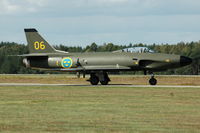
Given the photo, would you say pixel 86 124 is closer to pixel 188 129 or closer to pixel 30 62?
pixel 188 129

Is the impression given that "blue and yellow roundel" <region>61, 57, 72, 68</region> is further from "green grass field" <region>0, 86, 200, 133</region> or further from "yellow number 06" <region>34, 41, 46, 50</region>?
"green grass field" <region>0, 86, 200, 133</region>

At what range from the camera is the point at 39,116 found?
15.5 m

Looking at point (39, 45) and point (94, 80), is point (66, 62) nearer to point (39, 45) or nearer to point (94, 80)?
point (94, 80)

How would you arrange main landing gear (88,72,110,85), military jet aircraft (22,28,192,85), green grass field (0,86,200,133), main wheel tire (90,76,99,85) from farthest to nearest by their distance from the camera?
main wheel tire (90,76,99,85)
main landing gear (88,72,110,85)
military jet aircraft (22,28,192,85)
green grass field (0,86,200,133)

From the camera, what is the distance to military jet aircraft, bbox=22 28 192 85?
3675 centimetres

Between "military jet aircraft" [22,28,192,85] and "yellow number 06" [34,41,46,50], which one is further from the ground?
"yellow number 06" [34,41,46,50]

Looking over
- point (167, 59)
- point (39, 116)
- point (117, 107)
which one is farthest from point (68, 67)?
point (39, 116)

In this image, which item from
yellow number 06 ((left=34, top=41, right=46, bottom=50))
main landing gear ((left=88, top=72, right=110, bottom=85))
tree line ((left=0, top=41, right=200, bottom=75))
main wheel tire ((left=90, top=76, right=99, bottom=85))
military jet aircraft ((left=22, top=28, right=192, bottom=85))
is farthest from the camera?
tree line ((left=0, top=41, right=200, bottom=75))

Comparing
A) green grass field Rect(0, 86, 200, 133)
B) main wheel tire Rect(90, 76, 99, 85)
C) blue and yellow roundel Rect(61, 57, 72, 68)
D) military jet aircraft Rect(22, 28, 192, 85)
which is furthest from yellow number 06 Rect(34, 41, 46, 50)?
green grass field Rect(0, 86, 200, 133)

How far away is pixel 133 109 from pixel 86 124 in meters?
4.36

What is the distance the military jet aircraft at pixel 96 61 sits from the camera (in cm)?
3675

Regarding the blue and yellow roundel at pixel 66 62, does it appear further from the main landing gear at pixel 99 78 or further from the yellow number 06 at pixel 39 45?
the yellow number 06 at pixel 39 45

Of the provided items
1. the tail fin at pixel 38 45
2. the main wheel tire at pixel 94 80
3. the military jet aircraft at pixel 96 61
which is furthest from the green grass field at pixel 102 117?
the tail fin at pixel 38 45

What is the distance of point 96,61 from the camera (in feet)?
125
